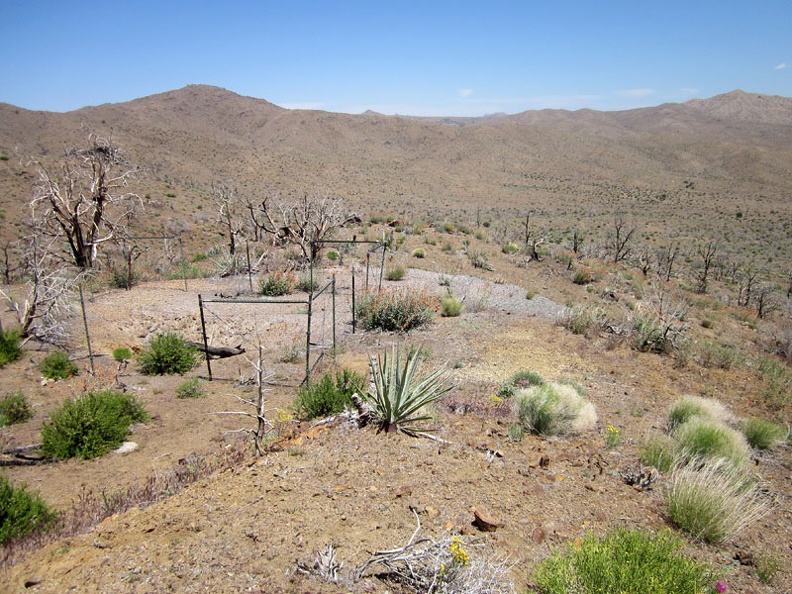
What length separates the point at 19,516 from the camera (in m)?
4.36

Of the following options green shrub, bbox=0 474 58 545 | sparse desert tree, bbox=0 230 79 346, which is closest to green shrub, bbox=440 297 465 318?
sparse desert tree, bbox=0 230 79 346

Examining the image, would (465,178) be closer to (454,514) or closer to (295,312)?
(295,312)

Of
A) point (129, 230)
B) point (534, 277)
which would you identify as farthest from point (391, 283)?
point (129, 230)

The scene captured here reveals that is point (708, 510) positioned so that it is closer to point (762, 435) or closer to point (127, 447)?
point (762, 435)

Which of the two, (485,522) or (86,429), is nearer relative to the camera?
(485,522)

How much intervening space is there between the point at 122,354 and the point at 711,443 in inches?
419

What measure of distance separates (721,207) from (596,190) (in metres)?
13.4

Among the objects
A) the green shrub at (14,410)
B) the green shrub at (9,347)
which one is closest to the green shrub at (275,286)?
the green shrub at (9,347)

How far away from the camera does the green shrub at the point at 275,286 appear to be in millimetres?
15539

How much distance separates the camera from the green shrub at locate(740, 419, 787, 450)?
6.93 meters

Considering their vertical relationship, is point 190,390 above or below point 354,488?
below

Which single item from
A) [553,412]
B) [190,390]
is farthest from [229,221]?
[553,412]

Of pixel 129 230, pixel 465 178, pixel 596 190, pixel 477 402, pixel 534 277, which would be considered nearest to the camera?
pixel 477 402

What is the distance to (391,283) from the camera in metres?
17.1
